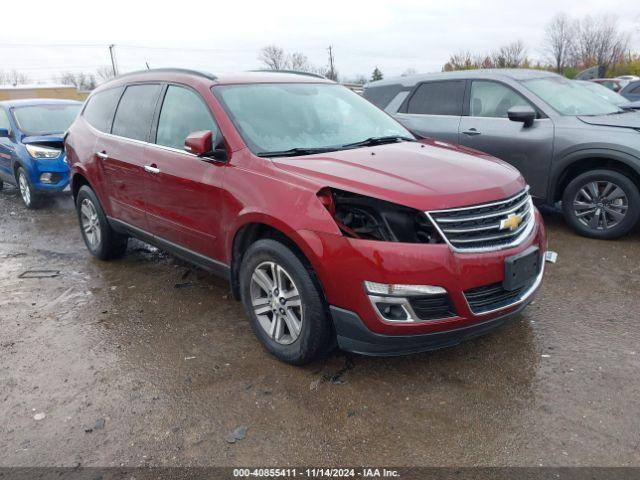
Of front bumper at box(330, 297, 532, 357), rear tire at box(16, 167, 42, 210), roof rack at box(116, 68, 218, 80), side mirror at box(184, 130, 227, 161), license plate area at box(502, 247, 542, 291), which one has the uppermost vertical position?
roof rack at box(116, 68, 218, 80)

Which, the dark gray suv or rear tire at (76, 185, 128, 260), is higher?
the dark gray suv

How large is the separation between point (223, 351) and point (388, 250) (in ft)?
4.89

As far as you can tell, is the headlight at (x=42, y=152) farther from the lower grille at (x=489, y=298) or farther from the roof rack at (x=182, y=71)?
the lower grille at (x=489, y=298)

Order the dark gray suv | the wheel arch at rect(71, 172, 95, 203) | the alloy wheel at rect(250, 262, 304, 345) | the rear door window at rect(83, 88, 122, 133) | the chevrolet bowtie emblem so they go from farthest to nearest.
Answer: the wheel arch at rect(71, 172, 95, 203)
the dark gray suv
the rear door window at rect(83, 88, 122, 133)
the alloy wheel at rect(250, 262, 304, 345)
the chevrolet bowtie emblem

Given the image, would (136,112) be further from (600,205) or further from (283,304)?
(600,205)

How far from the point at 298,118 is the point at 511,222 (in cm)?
171

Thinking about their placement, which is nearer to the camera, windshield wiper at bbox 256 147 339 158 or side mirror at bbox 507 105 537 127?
windshield wiper at bbox 256 147 339 158

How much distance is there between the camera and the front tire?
2959 millimetres

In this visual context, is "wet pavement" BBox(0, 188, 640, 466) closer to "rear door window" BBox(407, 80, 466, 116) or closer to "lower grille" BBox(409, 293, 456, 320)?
"lower grille" BBox(409, 293, 456, 320)

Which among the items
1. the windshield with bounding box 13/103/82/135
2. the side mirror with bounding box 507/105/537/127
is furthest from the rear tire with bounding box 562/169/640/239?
the windshield with bounding box 13/103/82/135

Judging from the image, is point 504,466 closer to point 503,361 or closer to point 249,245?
point 503,361

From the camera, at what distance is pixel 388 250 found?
268 centimetres

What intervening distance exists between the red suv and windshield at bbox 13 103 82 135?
17.0 feet

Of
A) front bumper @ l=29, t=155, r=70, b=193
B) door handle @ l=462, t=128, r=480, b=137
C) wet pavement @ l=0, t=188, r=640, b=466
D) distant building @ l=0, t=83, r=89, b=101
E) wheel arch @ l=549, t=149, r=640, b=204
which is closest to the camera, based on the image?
wet pavement @ l=0, t=188, r=640, b=466
